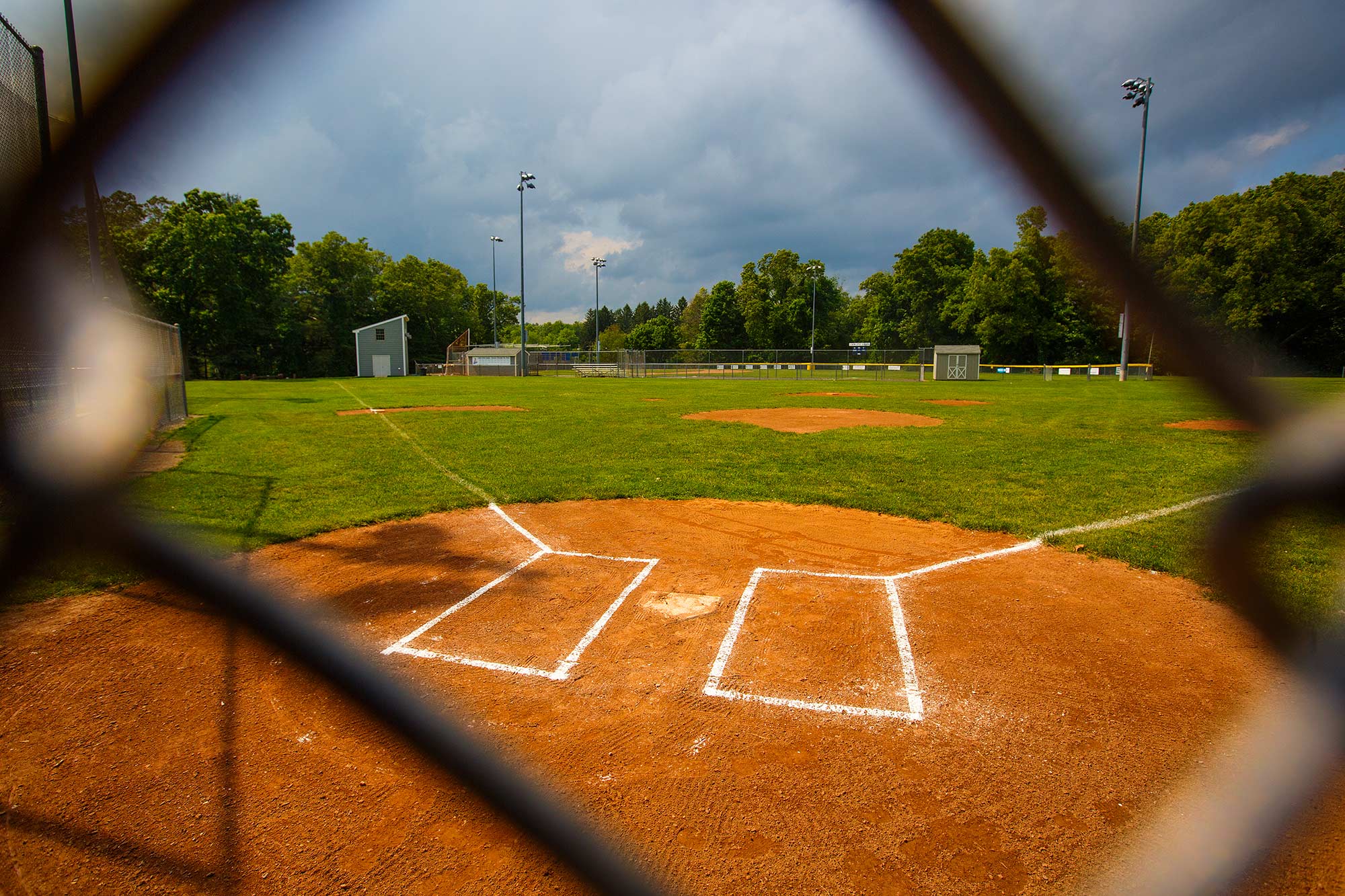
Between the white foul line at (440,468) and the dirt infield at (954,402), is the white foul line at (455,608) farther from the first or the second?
the dirt infield at (954,402)

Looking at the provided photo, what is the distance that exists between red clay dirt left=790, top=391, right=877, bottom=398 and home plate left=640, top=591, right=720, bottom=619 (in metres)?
21.4

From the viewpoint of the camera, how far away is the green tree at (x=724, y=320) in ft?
240

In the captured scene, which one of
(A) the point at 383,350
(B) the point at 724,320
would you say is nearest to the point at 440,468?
(A) the point at 383,350

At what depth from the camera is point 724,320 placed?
242 feet

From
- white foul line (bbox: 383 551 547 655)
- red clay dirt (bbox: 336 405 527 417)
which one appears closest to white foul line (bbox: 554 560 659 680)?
white foul line (bbox: 383 551 547 655)

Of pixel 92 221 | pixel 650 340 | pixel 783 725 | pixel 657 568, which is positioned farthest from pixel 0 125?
pixel 650 340

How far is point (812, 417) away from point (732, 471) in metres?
8.12

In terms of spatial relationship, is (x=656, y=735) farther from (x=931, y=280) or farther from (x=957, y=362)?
(x=931, y=280)

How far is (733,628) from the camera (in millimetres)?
3887

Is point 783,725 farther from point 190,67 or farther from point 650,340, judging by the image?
point 650,340

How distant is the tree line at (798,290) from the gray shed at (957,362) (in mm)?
6569

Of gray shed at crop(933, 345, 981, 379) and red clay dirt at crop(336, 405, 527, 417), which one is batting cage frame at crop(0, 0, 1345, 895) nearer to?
red clay dirt at crop(336, 405, 527, 417)

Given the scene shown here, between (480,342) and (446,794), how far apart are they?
8345 cm

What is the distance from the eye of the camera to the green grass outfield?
560 cm
